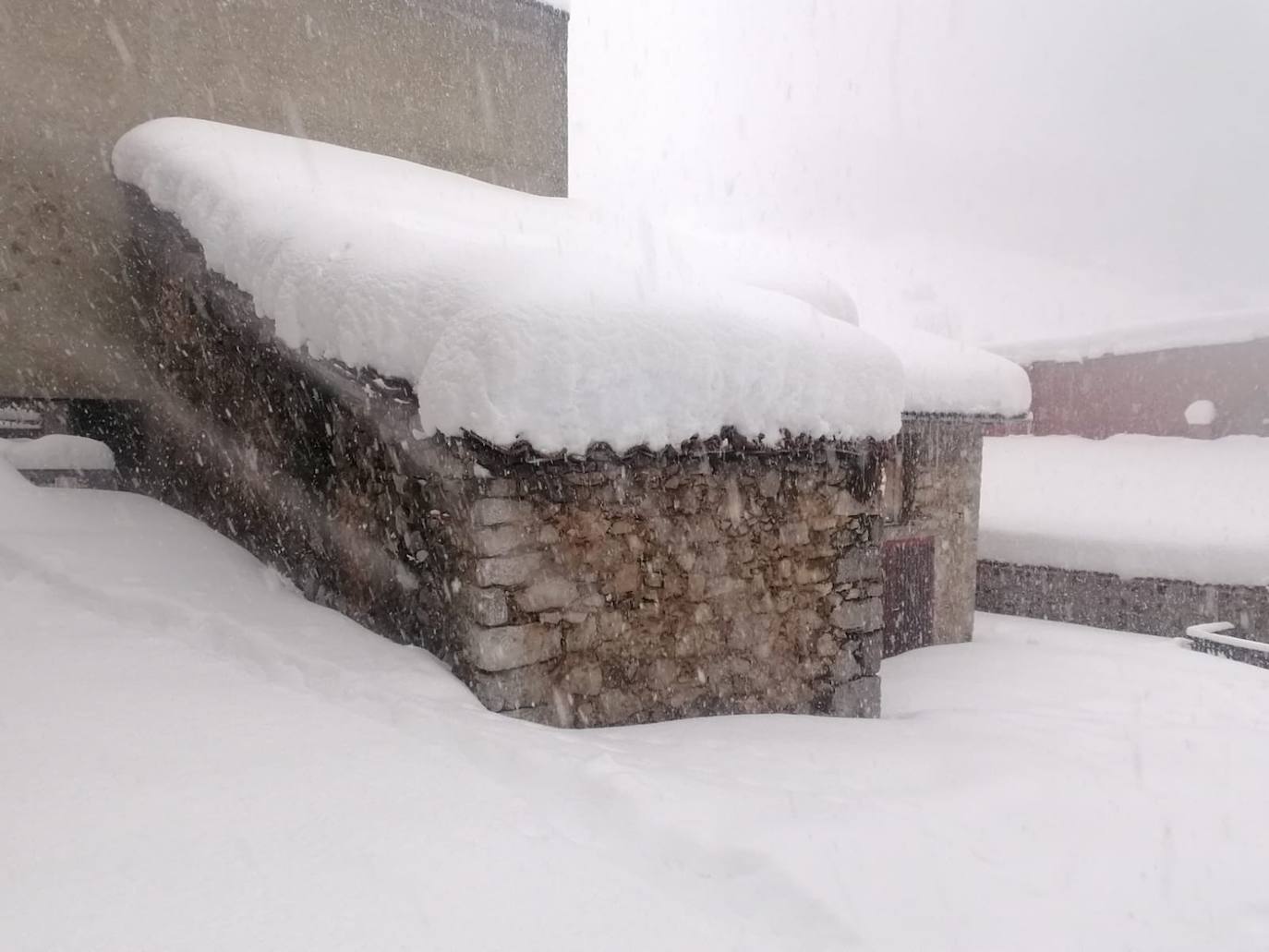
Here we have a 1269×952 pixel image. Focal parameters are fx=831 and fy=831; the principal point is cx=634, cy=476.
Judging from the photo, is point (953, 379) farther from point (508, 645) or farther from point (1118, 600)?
point (508, 645)

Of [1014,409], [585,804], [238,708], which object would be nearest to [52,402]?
[238,708]

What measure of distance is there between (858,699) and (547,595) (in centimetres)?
239

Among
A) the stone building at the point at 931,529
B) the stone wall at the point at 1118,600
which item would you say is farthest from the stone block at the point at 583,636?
the stone wall at the point at 1118,600

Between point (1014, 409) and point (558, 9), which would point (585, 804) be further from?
point (558, 9)

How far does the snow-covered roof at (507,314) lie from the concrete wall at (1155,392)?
11328 millimetres

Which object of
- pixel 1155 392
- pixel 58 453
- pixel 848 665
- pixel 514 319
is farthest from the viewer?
pixel 1155 392

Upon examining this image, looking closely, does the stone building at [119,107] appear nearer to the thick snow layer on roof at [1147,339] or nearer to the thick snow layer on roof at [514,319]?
the thick snow layer on roof at [514,319]

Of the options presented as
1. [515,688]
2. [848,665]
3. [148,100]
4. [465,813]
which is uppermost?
[148,100]

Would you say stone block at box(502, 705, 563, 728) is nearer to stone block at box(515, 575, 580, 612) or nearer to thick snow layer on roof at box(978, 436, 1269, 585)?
stone block at box(515, 575, 580, 612)

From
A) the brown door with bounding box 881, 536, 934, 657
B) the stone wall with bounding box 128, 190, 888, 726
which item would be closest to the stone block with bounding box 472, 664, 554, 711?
the stone wall with bounding box 128, 190, 888, 726

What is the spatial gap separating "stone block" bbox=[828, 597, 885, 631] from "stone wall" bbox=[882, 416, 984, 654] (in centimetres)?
313

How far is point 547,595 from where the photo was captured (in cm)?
383

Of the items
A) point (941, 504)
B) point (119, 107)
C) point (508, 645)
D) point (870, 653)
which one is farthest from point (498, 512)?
point (941, 504)

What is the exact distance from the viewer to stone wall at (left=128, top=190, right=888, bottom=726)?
12.2ft
